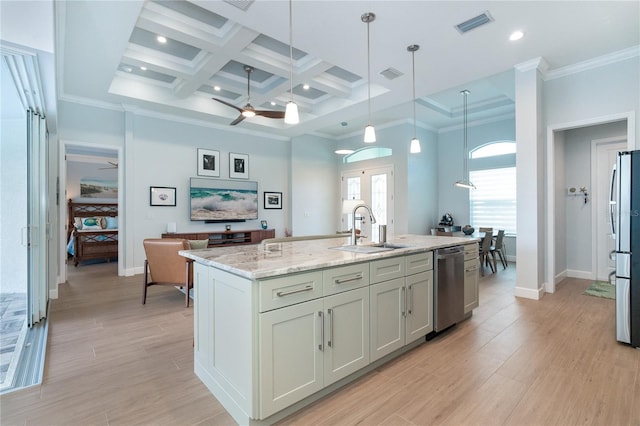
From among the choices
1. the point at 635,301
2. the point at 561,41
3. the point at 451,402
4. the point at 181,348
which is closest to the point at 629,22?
the point at 561,41

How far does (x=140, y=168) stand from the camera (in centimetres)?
587

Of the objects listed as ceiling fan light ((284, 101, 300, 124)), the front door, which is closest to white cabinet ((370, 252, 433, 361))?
ceiling fan light ((284, 101, 300, 124))

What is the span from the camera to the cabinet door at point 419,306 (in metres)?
2.57

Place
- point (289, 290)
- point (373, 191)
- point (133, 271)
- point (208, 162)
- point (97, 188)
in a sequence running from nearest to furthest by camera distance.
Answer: point (289, 290) → point (133, 271) → point (208, 162) → point (373, 191) → point (97, 188)

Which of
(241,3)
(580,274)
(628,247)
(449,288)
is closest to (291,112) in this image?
(241,3)

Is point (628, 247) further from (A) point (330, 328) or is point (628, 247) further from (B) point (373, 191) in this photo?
(B) point (373, 191)

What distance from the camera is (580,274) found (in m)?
5.22

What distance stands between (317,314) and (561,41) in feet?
14.4

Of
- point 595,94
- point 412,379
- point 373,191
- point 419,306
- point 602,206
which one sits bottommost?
point 412,379

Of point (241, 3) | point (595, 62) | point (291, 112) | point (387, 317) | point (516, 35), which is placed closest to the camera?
point (387, 317)

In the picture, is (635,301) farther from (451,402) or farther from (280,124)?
(280,124)

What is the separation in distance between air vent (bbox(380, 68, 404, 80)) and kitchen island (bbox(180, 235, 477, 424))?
3050mm

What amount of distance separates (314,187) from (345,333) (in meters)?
6.63

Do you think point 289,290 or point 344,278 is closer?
point 289,290
